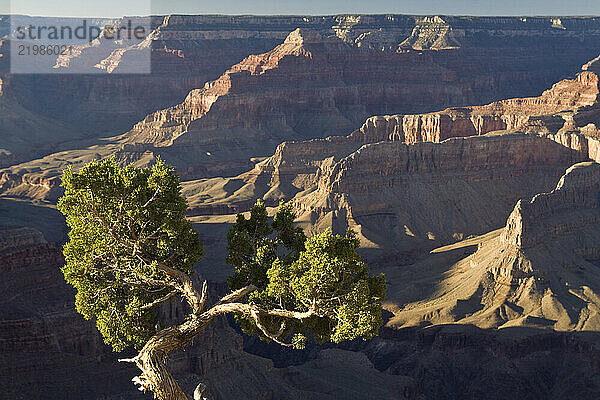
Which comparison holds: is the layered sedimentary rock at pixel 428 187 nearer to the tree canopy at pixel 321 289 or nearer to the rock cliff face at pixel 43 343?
the rock cliff face at pixel 43 343

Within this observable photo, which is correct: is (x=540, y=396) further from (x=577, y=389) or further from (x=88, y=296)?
(x=88, y=296)

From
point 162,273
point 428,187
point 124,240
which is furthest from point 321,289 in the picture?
point 428,187

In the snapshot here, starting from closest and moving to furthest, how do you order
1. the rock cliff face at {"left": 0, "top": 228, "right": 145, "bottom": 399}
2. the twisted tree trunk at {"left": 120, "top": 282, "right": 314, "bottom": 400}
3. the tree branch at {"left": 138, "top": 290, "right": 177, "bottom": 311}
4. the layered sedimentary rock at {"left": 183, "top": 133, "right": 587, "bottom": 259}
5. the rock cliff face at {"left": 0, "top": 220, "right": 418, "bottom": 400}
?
the twisted tree trunk at {"left": 120, "top": 282, "right": 314, "bottom": 400} → the tree branch at {"left": 138, "top": 290, "right": 177, "bottom": 311} → the rock cliff face at {"left": 0, "top": 228, "right": 145, "bottom": 399} → the rock cliff face at {"left": 0, "top": 220, "right": 418, "bottom": 400} → the layered sedimentary rock at {"left": 183, "top": 133, "right": 587, "bottom": 259}

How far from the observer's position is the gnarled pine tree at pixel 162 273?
3144 centimetres

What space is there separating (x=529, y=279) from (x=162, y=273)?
72.7 metres

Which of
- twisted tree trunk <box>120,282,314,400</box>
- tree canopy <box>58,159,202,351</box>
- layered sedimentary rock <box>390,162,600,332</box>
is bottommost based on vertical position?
layered sedimentary rock <box>390,162,600,332</box>

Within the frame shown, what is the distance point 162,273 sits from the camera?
33.8m

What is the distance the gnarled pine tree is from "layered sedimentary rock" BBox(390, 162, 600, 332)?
6410 centimetres

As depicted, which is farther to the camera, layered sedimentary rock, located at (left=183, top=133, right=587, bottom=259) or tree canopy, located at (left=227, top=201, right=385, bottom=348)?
layered sedimentary rock, located at (left=183, top=133, right=587, bottom=259)

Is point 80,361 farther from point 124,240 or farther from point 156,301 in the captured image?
point 124,240

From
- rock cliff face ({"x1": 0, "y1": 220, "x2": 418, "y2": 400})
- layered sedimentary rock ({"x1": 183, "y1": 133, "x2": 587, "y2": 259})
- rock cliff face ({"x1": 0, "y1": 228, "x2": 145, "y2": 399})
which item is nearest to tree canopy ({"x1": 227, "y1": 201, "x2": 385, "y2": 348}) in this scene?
rock cliff face ({"x1": 0, "y1": 228, "x2": 145, "y2": 399})

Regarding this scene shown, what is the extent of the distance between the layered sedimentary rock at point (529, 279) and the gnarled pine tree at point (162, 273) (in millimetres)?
64100

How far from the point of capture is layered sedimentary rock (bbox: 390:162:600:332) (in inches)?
3698

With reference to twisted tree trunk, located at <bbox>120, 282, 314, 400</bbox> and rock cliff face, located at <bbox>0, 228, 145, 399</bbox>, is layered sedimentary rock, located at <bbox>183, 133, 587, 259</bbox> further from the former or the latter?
twisted tree trunk, located at <bbox>120, 282, 314, 400</bbox>
